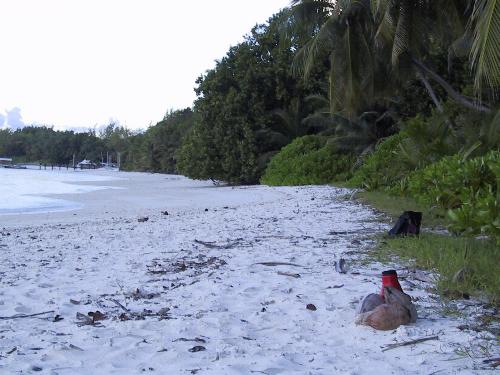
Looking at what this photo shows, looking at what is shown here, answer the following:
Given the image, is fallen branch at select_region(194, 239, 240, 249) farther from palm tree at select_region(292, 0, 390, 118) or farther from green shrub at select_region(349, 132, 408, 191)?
palm tree at select_region(292, 0, 390, 118)

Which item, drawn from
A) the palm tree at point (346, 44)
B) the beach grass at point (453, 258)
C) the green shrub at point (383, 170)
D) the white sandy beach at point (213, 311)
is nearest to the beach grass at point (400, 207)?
the green shrub at point (383, 170)

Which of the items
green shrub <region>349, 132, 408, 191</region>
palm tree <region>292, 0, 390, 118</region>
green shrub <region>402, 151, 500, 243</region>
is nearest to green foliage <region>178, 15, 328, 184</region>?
palm tree <region>292, 0, 390, 118</region>

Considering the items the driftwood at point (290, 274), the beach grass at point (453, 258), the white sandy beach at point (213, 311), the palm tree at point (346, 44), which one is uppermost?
the palm tree at point (346, 44)

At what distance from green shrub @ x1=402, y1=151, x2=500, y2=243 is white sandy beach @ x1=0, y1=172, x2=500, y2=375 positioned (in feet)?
3.30

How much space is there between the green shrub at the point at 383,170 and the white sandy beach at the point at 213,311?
22.7 ft

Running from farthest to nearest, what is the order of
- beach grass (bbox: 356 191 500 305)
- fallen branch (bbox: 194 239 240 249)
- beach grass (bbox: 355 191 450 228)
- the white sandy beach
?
1. beach grass (bbox: 355 191 450 228)
2. fallen branch (bbox: 194 239 240 249)
3. beach grass (bbox: 356 191 500 305)
4. the white sandy beach

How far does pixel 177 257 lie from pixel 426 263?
9.88 ft

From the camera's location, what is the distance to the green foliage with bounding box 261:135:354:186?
78.4ft

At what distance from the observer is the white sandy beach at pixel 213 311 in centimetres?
316

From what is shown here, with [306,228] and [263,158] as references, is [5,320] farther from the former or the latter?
[263,158]

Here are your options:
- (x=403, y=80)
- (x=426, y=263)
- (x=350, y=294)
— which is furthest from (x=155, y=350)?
(x=403, y=80)

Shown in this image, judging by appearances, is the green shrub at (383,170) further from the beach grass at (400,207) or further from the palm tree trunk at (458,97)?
the palm tree trunk at (458,97)

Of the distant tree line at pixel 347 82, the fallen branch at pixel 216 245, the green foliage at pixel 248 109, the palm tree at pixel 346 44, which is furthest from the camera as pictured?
the green foliage at pixel 248 109

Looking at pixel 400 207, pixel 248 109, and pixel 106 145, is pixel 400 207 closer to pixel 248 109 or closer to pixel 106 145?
pixel 248 109
